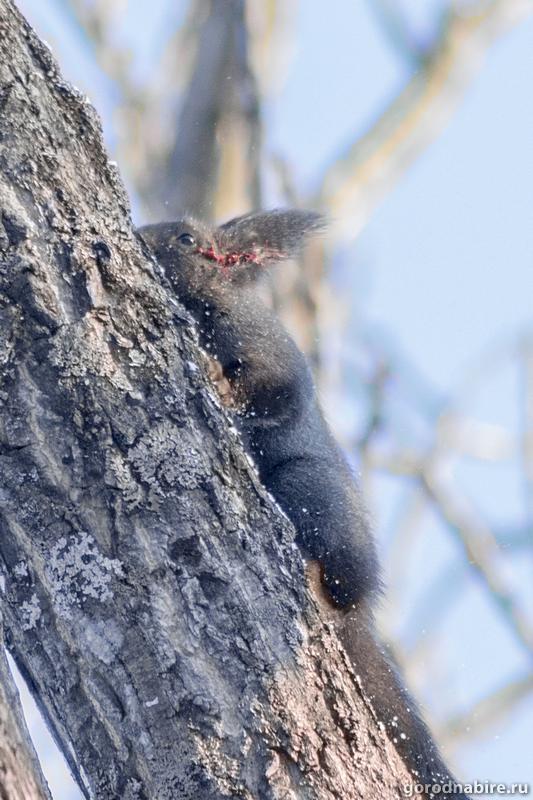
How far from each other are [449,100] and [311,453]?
5.17 m

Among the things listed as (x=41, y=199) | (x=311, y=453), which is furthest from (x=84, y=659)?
(x=311, y=453)

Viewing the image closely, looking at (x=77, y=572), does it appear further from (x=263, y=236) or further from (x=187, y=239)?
(x=263, y=236)

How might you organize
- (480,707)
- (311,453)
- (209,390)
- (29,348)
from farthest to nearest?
(480,707) < (311,453) < (209,390) < (29,348)

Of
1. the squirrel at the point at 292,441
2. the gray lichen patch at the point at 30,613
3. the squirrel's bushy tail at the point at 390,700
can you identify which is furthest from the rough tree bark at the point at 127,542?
the squirrel at the point at 292,441

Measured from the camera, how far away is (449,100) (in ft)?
24.2

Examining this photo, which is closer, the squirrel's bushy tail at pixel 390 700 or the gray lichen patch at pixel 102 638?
the gray lichen patch at pixel 102 638

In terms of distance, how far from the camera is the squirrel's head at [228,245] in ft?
10.2

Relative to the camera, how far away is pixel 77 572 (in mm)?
1825

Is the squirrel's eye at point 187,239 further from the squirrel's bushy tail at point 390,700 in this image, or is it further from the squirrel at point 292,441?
the squirrel's bushy tail at point 390,700

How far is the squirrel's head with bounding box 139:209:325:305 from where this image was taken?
312 centimetres

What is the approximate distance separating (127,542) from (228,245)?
1.63m

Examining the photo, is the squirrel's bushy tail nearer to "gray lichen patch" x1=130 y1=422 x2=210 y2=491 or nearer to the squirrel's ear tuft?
"gray lichen patch" x1=130 y1=422 x2=210 y2=491

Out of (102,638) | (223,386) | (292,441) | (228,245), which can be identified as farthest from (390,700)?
(228,245)

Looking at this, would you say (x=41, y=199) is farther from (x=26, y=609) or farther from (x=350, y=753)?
(x=350, y=753)
